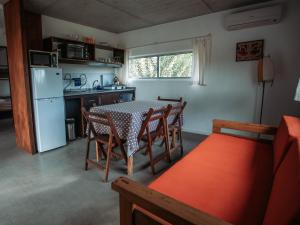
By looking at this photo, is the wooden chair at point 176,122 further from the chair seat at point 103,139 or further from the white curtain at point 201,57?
the white curtain at point 201,57

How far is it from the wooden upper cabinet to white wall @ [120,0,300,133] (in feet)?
7.26

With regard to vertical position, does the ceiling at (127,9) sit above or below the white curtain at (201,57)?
above

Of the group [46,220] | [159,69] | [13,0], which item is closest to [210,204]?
[46,220]

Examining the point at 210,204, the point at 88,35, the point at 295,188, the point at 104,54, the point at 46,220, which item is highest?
the point at 88,35

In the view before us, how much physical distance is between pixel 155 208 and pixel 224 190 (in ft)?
1.87

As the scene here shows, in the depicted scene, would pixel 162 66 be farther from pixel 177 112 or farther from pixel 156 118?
pixel 156 118

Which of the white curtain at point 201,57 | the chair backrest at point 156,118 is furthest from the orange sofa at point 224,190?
the white curtain at point 201,57

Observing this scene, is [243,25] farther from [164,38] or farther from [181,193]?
[181,193]

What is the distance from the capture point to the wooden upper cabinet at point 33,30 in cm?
324

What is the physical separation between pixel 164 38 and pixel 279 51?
2.28 meters

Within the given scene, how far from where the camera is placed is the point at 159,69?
4.54 m

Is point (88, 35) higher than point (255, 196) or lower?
higher

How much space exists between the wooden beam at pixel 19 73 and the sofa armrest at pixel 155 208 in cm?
254

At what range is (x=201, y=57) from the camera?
374 centimetres
